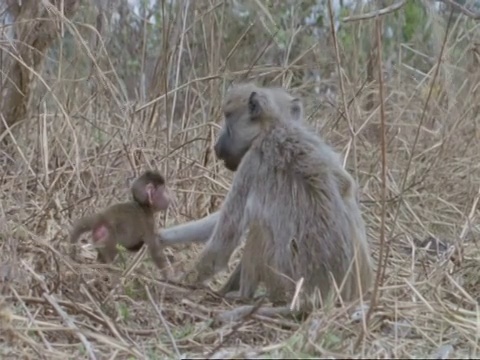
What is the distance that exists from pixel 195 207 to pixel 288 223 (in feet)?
6.54

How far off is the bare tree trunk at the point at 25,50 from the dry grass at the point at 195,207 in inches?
6.3

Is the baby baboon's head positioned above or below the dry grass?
above

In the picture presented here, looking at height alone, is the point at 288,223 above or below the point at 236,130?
→ below

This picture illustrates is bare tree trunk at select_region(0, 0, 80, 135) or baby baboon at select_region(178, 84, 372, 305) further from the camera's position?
bare tree trunk at select_region(0, 0, 80, 135)

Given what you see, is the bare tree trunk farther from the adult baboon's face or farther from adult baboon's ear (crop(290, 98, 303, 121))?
adult baboon's ear (crop(290, 98, 303, 121))

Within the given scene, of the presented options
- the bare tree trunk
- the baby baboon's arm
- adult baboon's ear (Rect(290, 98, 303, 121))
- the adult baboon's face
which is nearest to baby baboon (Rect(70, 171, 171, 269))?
the baby baboon's arm

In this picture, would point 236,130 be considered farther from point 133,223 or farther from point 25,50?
point 25,50

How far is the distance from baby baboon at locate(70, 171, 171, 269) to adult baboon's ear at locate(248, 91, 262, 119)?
0.68 m

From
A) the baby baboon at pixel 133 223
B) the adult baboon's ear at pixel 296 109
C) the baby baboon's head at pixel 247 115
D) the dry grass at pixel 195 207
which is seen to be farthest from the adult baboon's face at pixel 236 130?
the dry grass at pixel 195 207

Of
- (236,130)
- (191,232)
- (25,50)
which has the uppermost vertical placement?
(25,50)

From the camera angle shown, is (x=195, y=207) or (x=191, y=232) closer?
(x=191, y=232)

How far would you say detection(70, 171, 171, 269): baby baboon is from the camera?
19.0 ft

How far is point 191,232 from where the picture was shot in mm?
5742

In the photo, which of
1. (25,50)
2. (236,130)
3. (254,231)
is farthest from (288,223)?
(25,50)
